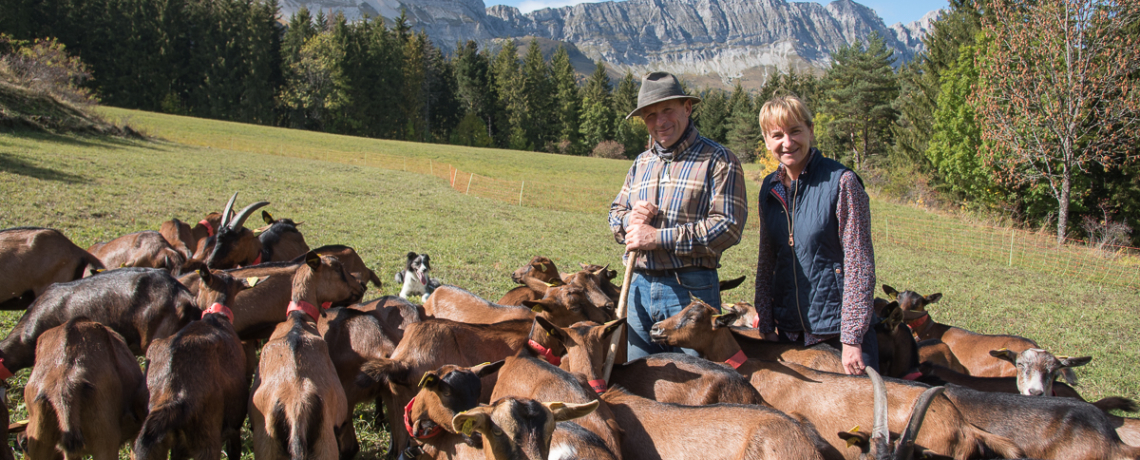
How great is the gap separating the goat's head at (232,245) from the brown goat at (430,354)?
3.69 meters

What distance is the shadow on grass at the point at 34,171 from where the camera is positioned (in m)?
15.3

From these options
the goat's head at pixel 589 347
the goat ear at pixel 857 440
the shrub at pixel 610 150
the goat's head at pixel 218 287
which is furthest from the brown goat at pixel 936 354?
the shrub at pixel 610 150

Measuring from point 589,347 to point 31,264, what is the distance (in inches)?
227

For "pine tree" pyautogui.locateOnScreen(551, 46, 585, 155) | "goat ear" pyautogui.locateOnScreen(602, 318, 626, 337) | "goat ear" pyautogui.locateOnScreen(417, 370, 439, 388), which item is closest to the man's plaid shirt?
"goat ear" pyautogui.locateOnScreen(602, 318, 626, 337)

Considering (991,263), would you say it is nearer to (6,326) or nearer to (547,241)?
(547,241)

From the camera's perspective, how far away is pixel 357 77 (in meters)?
71.2

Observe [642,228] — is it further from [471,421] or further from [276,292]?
[276,292]

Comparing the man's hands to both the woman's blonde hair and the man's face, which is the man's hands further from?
the woman's blonde hair

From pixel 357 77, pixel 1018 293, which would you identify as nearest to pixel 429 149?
pixel 357 77

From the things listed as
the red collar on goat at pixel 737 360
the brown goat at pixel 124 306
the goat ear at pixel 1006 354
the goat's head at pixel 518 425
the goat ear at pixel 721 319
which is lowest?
the brown goat at pixel 124 306

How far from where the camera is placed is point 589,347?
4.16 meters

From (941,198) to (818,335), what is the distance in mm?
36387

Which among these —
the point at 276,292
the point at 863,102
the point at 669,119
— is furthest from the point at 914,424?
the point at 863,102

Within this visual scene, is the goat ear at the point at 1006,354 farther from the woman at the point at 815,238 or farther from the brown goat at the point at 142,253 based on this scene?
the brown goat at the point at 142,253
